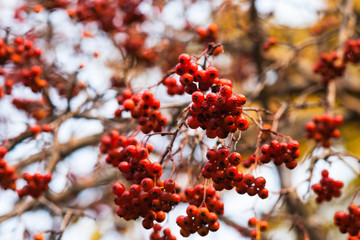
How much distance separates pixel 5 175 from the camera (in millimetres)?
3641

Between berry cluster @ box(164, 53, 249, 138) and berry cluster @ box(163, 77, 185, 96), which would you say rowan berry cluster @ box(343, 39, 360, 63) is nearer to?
berry cluster @ box(163, 77, 185, 96)

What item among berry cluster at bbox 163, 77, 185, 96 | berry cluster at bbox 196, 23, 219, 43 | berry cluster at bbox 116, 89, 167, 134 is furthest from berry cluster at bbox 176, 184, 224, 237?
berry cluster at bbox 196, 23, 219, 43

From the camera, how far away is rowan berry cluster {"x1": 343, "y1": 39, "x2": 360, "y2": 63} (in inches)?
176

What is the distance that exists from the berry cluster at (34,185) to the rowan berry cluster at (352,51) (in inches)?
137

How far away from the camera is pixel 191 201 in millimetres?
2410

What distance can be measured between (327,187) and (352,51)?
2101mm

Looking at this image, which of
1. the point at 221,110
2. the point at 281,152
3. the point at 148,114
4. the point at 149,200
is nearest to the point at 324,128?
the point at 281,152

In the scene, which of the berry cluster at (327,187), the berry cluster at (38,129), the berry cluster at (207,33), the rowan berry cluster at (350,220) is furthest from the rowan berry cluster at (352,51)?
the berry cluster at (38,129)

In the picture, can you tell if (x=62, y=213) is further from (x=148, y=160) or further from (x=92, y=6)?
(x=92, y=6)

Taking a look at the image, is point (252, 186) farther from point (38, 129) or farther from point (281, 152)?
point (38, 129)

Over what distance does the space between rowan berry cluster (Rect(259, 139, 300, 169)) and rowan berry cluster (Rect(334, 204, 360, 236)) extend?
61 cm

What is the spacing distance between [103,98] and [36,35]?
1851 millimetres

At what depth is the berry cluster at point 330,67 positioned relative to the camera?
4.50m

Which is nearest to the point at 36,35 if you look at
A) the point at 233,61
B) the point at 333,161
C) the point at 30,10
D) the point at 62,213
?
the point at 30,10
